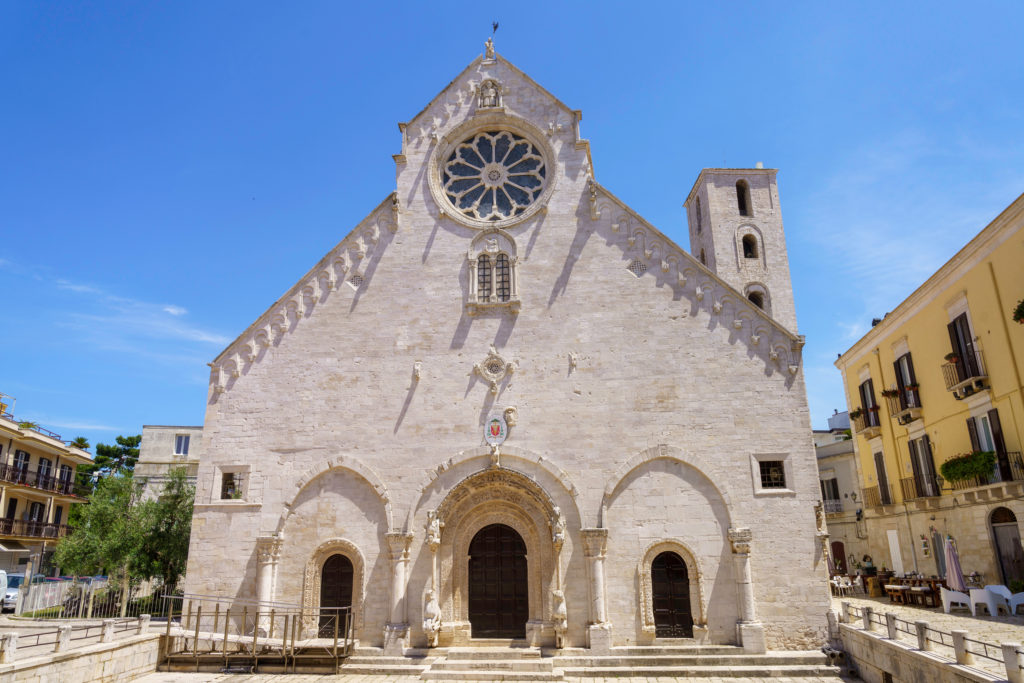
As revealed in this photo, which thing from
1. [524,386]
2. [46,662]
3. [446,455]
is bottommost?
[46,662]

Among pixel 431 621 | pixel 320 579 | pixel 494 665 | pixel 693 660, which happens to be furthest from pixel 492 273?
pixel 693 660

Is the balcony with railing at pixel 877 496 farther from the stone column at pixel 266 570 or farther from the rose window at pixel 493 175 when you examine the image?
the stone column at pixel 266 570

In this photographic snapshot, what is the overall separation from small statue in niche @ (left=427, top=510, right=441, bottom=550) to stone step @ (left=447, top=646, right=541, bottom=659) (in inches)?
103

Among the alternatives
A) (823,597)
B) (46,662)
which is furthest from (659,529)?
(46,662)

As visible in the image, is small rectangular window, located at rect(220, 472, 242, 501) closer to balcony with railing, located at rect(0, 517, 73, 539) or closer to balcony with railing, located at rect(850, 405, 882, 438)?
balcony with railing, located at rect(0, 517, 73, 539)

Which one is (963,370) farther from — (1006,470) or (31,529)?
(31,529)

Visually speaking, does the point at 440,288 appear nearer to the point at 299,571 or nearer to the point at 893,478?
the point at 299,571

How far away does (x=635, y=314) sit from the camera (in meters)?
19.3

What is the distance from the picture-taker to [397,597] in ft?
57.7

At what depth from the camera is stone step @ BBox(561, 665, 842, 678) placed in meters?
15.6

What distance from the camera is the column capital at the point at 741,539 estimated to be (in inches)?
672

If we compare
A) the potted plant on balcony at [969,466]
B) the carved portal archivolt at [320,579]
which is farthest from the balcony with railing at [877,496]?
the carved portal archivolt at [320,579]

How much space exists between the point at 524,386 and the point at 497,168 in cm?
733

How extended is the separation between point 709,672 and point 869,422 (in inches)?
687
